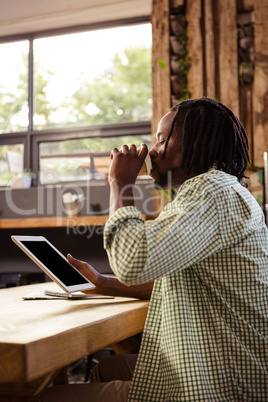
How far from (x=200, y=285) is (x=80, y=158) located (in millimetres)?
3683

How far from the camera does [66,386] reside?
1266 mm

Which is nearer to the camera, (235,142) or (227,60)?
(235,142)

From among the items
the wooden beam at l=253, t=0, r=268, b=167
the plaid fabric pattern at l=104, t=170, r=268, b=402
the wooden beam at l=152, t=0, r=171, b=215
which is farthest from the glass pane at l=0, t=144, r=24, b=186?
the plaid fabric pattern at l=104, t=170, r=268, b=402

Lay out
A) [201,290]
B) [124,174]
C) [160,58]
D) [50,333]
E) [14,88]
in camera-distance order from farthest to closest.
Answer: [14,88] → [160,58] → [124,174] → [201,290] → [50,333]

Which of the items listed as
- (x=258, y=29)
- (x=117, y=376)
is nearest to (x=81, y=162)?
(x=258, y=29)

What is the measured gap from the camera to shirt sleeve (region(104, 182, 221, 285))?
0.94 metres

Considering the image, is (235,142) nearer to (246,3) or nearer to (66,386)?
(66,386)

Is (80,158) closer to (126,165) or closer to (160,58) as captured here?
(160,58)

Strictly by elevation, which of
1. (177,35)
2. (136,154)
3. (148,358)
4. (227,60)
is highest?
(177,35)

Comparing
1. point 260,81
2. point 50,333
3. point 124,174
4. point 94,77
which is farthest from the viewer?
point 94,77

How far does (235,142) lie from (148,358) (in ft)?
1.93

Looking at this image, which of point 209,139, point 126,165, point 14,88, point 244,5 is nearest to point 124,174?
point 126,165

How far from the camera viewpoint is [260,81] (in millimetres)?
3809

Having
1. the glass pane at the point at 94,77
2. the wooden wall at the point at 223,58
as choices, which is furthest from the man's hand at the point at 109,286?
the glass pane at the point at 94,77
